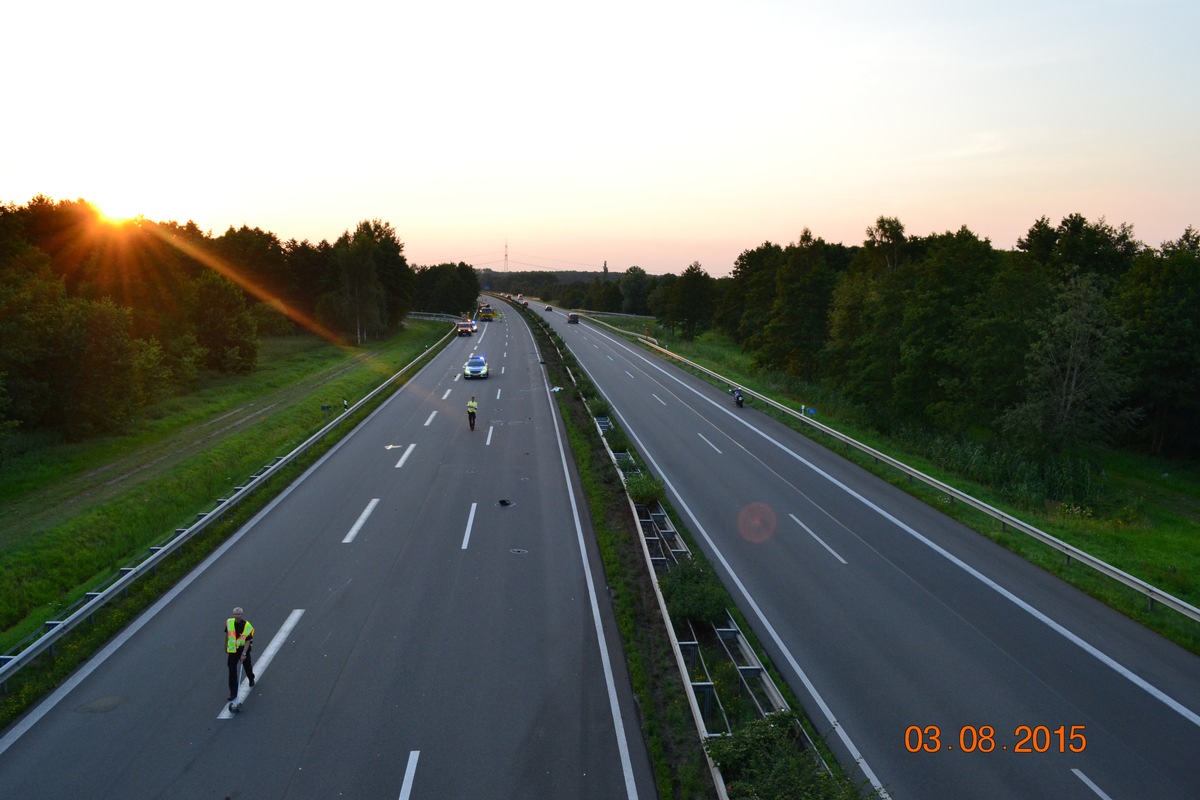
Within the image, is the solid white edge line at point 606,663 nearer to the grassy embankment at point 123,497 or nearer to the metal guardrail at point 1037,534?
the grassy embankment at point 123,497

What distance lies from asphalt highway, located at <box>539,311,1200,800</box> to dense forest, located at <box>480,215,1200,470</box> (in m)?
11.1

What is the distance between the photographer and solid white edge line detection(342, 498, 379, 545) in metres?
17.2

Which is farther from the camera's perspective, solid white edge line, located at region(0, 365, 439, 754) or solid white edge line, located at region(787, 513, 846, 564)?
solid white edge line, located at region(787, 513, 846, 564)

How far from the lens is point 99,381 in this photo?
27.2 m

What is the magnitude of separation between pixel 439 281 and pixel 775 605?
113216mm

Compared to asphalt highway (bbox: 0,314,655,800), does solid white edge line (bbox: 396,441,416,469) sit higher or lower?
higher

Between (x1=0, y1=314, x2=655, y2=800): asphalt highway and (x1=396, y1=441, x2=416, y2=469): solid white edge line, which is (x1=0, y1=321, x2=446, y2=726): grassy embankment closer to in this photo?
(x1=0, y1=314, x2=655, y2=800): asphalt highway

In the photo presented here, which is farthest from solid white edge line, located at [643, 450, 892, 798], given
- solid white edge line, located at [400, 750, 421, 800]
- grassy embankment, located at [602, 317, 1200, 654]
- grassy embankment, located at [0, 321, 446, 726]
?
grassy embankment, located at [0, 321, 446, 726]

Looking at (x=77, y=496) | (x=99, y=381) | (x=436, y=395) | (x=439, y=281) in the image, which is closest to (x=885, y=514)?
(x=77, y=496)

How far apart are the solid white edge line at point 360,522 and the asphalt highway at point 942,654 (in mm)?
8895

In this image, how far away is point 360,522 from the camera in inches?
725

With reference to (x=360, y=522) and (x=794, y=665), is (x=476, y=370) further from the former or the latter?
(x=794, y=665)

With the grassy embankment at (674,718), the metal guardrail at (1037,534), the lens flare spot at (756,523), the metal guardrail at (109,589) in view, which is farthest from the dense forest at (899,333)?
the grassy embankment at (674,718)

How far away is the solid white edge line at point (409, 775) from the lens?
28.2ft
